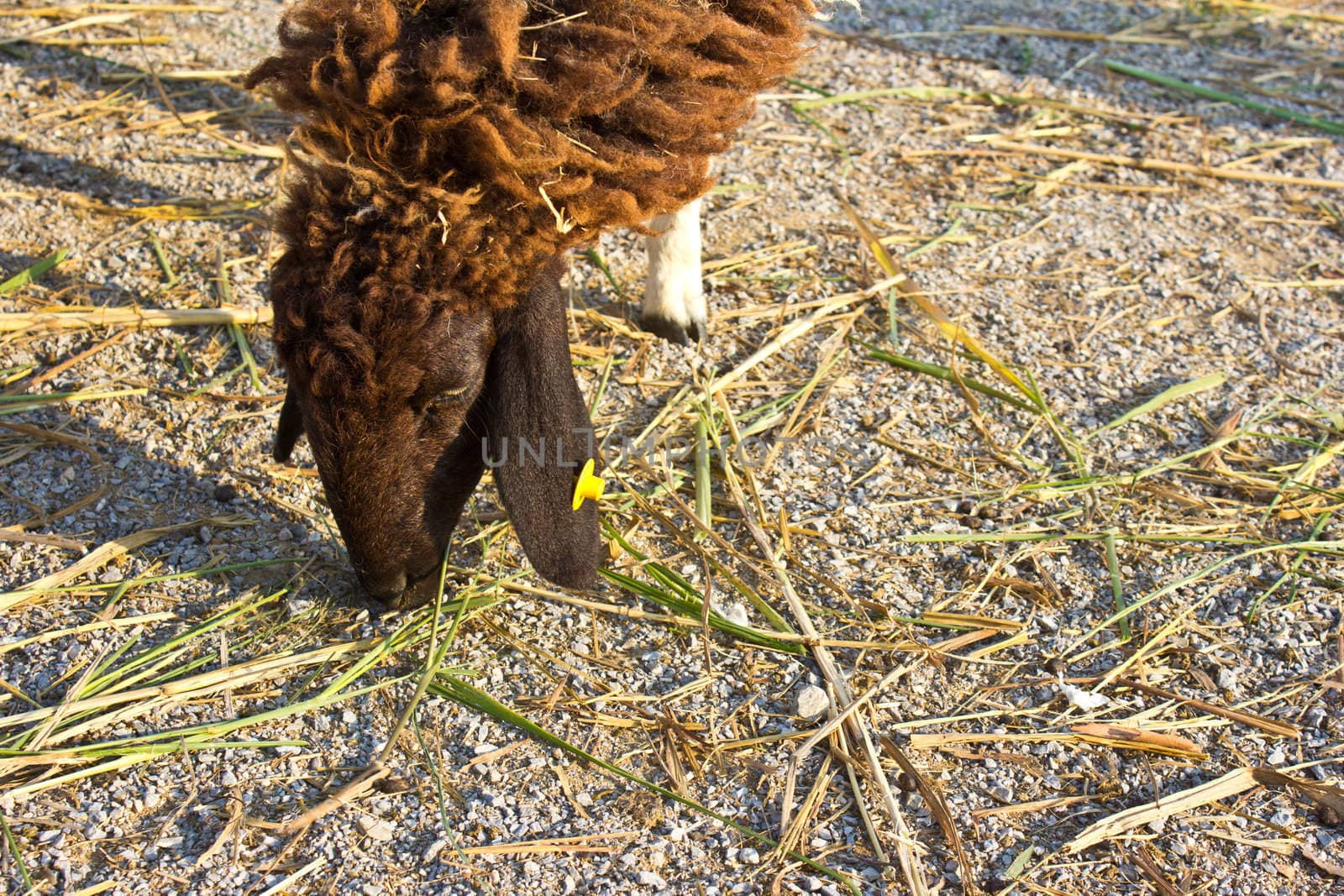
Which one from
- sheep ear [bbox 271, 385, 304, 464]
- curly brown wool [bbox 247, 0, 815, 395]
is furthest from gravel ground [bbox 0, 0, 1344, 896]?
curly brown wool [bbox 247, 0, 815, 395]

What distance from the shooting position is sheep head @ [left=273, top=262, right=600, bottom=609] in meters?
3.04

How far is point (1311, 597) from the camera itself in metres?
3.97

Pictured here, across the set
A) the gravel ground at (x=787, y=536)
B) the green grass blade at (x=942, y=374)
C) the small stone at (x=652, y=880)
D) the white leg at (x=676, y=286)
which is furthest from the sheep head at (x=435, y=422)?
the green grass blade at (x=942, y=374)

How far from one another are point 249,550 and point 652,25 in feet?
7.31

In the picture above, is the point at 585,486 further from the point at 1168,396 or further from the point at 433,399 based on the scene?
the point at 1168,396

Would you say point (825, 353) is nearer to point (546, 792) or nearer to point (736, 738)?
point (736, 738)

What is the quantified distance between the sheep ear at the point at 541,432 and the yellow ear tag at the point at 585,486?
2 centimetres

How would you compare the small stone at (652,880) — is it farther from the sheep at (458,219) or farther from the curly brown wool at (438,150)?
the curly brown wool at (438,150)

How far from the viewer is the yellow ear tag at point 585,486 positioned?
3.37 m

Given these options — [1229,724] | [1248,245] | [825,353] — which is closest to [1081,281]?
[1248,245]

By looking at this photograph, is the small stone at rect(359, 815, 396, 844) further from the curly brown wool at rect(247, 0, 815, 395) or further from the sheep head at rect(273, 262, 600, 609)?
the curly brown wool at rect(247, 0, 815, 395)

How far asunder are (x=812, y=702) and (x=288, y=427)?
1.85 meters

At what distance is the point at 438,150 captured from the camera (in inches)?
122

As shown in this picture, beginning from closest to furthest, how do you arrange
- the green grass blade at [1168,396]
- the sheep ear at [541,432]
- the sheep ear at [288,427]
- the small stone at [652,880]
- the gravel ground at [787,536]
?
the small stone at [652,880] < the gravel ground at [787,536] < the sheep ear at [541,432] < the sheep ear at [288,427] < the green grass blade at [1168,396]
